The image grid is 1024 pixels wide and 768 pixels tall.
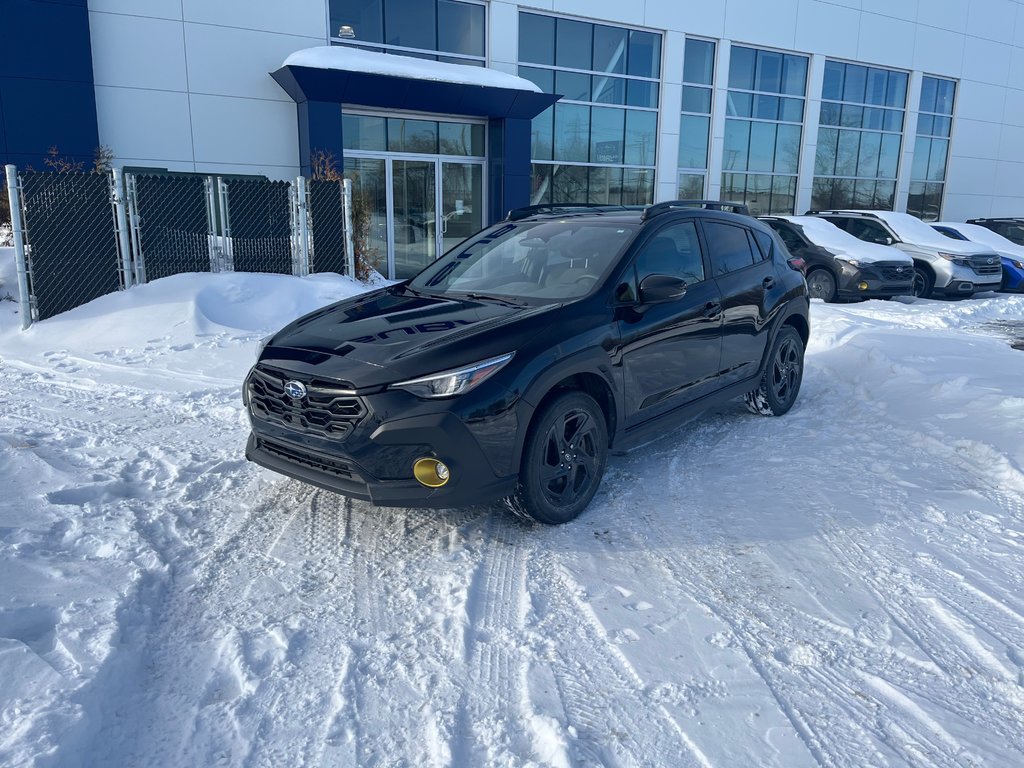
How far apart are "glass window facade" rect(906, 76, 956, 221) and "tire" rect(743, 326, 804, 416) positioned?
68.6ft

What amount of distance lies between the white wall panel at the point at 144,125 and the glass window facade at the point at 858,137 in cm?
1677

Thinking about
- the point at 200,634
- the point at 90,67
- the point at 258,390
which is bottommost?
the point at 200,634

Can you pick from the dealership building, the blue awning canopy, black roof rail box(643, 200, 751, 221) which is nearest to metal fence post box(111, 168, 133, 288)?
the dealership building

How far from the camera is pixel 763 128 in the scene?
67.3 ft

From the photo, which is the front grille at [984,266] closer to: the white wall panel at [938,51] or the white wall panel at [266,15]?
the white wall panel at [938,51]

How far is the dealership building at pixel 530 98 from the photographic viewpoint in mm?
12945

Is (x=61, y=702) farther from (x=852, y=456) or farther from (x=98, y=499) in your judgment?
(x=852, y=456)

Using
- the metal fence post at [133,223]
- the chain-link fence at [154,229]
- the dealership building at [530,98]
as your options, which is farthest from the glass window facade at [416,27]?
the metal fence post at [133,223]

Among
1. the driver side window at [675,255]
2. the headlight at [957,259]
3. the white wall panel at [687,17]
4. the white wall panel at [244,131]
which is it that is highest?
the white wall panel at [687,17]

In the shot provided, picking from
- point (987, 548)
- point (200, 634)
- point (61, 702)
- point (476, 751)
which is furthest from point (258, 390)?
point (987, 548)

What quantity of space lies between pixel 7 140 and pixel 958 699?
1431 centimetres

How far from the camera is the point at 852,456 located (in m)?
5.30

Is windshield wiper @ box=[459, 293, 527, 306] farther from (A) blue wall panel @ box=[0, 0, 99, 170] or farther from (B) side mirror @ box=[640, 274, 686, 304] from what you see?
(A) blue wall panel @ box=[0, 0, 99, 170]

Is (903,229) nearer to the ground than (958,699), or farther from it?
farther from it
